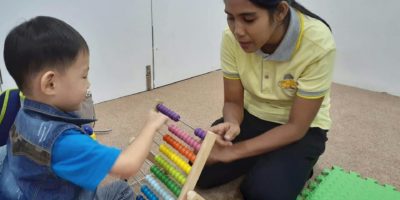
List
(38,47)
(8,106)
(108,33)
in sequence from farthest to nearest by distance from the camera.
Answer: (108,33) < (8,106) < (38,47)

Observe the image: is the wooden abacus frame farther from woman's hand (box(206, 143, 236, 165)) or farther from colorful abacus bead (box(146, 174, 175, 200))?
woman's hand (box(206, 143, 236, 165))

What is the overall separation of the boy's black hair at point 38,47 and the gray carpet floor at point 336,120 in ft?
2.56

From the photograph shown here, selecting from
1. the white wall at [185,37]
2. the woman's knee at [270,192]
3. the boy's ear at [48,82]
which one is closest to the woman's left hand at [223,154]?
the woman's knee at [270,192]

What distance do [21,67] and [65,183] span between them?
280 mm

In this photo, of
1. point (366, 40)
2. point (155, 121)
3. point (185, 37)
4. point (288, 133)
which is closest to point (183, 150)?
point (155, 121)

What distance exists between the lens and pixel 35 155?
2.24ft

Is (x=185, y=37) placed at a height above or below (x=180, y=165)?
below

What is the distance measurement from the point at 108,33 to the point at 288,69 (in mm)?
1221

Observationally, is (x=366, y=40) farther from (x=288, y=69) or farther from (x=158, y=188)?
(x=158, y=188)

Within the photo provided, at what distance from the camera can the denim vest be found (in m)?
0.68

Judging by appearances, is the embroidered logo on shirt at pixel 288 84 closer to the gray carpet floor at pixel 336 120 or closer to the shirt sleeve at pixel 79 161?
the gray carpet floor at pixel 336 120

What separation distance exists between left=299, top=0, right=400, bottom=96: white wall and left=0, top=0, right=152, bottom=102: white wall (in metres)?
1.31

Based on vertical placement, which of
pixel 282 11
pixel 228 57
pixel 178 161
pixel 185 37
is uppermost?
pixel 282 11

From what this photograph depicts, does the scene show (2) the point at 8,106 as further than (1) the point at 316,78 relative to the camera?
No
